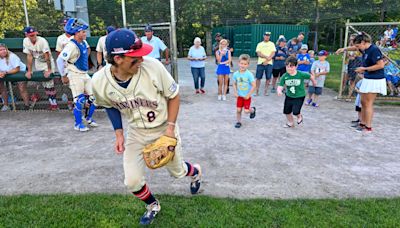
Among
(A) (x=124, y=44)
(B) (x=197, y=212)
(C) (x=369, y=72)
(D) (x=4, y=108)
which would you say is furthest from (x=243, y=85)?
(D) (x=4, y=108)

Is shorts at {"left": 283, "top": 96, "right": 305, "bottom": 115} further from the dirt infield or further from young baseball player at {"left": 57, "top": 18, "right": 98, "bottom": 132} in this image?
young baseball player at {"left": 57, "top": 18, "right": 98, "bottom": 132}

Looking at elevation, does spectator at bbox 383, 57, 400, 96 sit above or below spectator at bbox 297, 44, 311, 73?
below

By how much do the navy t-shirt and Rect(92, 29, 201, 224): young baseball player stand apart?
443 cm

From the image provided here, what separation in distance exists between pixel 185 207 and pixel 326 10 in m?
17.1

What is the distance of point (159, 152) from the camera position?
2.96m

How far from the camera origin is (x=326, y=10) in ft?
58.0

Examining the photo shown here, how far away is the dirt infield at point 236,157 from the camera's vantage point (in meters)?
4.10

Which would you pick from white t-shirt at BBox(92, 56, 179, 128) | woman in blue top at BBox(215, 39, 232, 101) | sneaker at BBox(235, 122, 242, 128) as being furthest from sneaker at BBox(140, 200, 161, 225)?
woman in blue top at BBox(215, 39, 232, 101)

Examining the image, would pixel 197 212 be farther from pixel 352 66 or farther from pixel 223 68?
pixel 352 66

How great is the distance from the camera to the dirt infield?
4.10m

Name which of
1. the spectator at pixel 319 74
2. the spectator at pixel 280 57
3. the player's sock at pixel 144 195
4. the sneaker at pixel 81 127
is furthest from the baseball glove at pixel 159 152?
the spectator at pixel 280 57

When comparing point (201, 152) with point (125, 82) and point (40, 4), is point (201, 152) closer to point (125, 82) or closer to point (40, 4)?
point (125, 82)

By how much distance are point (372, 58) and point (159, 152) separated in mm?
4769

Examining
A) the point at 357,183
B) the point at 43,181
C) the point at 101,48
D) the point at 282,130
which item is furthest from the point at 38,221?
the point at 101,48
